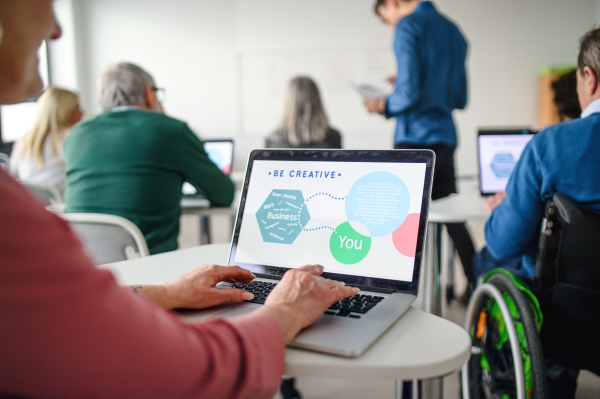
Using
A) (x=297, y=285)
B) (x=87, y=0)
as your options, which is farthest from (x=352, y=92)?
(x=297, y=285)

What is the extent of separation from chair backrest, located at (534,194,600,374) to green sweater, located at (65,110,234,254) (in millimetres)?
1188

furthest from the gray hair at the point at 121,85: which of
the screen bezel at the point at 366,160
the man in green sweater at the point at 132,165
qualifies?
the screen bezel at the point at 366,160

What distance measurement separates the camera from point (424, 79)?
2.20m

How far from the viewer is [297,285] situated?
0.64 m

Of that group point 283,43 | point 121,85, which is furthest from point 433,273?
point 283,43

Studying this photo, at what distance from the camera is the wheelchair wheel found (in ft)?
3.24

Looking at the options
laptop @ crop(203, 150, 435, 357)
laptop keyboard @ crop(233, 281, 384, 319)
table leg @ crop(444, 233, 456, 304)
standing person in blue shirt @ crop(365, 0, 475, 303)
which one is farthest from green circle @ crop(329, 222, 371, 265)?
table leg @ crop(444, 233, 456, 304)

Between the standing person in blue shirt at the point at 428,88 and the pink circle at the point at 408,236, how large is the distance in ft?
4.45

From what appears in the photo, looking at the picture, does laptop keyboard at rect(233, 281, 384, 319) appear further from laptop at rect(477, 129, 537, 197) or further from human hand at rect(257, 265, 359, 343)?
laptop at rect(477, 129, 537, 197)

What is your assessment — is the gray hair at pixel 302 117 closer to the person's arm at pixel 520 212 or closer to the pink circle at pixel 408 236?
the person's arm at pixel 520 212

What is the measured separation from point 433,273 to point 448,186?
0.53 metres

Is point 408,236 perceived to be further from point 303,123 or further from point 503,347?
point 303,123

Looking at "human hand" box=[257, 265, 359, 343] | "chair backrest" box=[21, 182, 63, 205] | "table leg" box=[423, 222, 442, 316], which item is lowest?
"table leg" box=[423, 222, 442, 316]

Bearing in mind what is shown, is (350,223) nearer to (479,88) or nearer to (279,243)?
(279,243)
